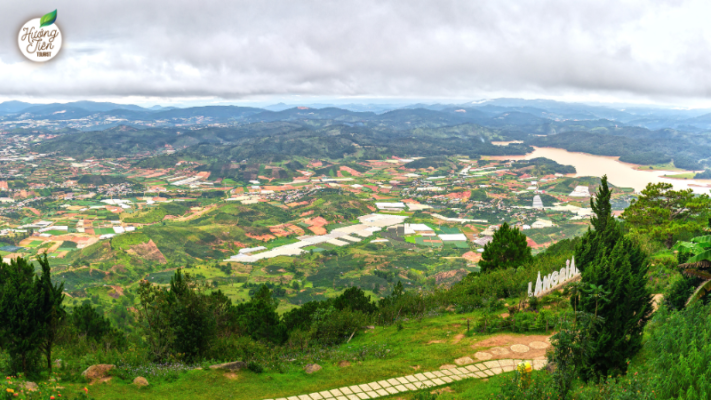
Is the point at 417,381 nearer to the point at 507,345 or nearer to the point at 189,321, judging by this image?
the point at 507,345

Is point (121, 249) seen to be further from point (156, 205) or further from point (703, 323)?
point (703, 323)

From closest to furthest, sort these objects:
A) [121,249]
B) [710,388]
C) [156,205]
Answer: [710,388] → [121,249] → [156,205]

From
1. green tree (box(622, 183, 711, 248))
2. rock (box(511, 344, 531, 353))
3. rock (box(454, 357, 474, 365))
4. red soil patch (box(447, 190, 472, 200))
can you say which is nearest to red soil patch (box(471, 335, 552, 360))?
rock (box(511, 344, 531, 353))

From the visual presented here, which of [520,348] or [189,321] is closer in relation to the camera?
[520,348]

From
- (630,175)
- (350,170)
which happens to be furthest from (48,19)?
(630,175)

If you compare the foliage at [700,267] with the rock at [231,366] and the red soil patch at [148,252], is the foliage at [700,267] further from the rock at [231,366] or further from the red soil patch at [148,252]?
the red soil patch at [148,252]

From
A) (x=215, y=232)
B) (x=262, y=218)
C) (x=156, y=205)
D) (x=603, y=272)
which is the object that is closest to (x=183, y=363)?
(x=603, y=272)
